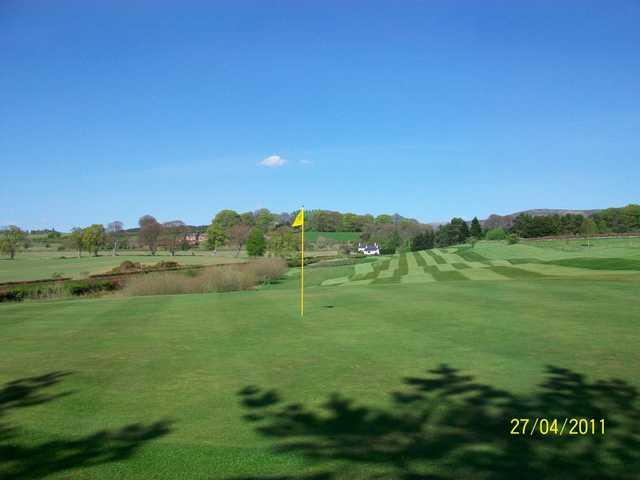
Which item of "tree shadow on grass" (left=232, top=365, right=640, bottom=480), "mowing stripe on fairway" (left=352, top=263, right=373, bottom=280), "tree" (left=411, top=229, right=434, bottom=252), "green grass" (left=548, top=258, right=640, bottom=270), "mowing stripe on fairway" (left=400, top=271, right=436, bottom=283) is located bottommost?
"mowing stripe on fairway" (left=352, top=263, right=373, bottom=280)

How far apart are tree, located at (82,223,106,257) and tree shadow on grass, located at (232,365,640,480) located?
9657 centimetres

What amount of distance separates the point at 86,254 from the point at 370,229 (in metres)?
78.0

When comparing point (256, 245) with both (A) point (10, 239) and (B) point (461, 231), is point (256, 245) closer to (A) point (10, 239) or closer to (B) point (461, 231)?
(A) point (10, 239)

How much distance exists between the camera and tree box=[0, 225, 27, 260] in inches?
3268

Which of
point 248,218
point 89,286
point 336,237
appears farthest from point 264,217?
point 89,286

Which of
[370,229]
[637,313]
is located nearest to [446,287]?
[637,313]

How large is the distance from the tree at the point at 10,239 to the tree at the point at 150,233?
898 inches

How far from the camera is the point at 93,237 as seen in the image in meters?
94.8

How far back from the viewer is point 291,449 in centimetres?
541

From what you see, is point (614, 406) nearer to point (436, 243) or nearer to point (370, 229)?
point (436, 243)

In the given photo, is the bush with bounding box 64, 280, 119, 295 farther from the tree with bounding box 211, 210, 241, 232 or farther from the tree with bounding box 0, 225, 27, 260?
the tree with bounding box 211, 210, 241, 232

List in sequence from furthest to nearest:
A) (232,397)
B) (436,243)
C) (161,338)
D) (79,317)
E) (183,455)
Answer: (436,243) < (79,317) < (161,338) < (232,397) < (183,455)

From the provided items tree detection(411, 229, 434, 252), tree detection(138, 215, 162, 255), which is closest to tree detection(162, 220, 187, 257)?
tree detection(138, 215, 162, 255)

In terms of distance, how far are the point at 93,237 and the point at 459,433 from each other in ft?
326
